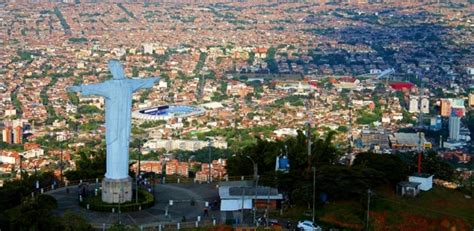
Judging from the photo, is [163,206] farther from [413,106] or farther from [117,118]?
[413,106]


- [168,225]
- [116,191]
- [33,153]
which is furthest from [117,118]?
[33,153]

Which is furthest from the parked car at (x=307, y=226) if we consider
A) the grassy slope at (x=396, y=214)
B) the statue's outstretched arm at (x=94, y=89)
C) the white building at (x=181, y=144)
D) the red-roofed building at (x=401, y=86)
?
the red-roofed building at (x=401, y=86)

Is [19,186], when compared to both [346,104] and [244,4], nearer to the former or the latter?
[346,104]

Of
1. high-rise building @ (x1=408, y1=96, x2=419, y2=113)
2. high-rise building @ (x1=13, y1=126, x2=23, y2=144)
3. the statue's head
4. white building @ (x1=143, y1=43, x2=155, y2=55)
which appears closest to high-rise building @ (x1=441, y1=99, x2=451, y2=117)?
high-rise building @ (x1=408, y1=96, x2=419, y2=113)

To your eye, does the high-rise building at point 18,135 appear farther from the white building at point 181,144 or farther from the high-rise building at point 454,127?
the high-rise building at point 454,127

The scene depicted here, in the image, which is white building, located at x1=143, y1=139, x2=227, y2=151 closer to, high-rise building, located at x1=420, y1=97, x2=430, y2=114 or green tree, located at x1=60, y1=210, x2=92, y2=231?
high-rise building, located at x1=420, y1=97, x2=430, y2=114

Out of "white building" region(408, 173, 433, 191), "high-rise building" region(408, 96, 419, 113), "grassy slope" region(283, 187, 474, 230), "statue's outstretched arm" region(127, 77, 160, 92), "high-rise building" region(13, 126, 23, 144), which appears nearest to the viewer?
"grassy slope" region(283, 187, 474, 230)
